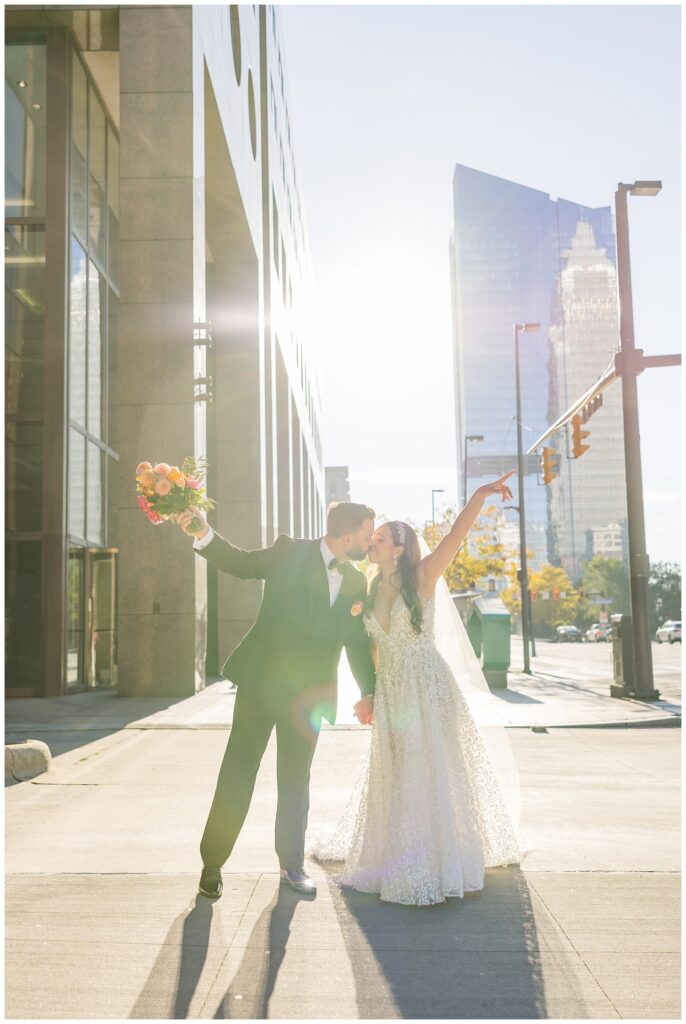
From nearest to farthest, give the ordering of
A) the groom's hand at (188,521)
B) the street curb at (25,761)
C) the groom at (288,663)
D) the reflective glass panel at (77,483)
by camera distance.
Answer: the groom at (288,663) < the groom's hand at (188,521) < the street curb at (25,761) < the reflective glass panel at (77,483)

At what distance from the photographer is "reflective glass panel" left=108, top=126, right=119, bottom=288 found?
21531 mm

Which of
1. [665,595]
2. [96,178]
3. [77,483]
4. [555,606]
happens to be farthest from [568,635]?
[77,483]

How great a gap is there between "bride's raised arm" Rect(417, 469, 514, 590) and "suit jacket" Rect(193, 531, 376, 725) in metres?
0.41

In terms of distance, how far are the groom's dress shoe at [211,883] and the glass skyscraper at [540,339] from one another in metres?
122

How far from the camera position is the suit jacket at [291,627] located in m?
5.02

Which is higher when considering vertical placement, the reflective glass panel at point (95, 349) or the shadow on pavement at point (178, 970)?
the reflective glass panel at point (95, 349)

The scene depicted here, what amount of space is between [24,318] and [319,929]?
626 inches

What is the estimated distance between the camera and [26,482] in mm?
17594

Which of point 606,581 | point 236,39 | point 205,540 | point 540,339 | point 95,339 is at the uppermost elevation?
point 540,339

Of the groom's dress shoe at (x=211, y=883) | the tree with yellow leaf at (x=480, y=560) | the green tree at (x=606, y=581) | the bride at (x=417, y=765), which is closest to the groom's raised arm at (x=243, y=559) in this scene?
the bride at (x=417, y=765)

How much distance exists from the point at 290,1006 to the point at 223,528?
2155 cm

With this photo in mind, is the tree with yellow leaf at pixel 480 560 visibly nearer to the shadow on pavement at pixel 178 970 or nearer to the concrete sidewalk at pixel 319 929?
the concrete sidewalk at pixel 319 929

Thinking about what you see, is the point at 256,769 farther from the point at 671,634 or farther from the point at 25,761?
the point at 671,634

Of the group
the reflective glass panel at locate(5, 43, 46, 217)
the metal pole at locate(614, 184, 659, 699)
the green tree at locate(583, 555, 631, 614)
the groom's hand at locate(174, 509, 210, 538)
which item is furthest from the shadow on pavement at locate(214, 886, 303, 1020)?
the green tree at locate(583, 555, 631, 614)
